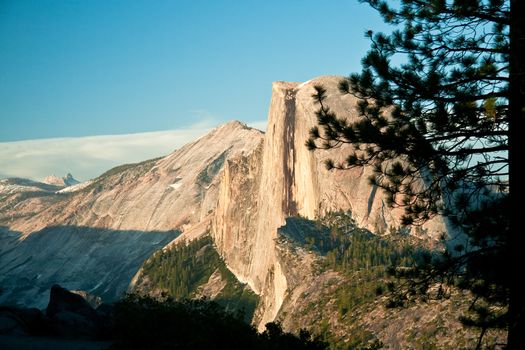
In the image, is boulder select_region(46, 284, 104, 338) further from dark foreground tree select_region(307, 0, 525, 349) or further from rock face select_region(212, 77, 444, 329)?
rock face select_region(212, 77, 444, 329)

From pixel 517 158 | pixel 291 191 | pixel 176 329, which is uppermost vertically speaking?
pixel 291 191

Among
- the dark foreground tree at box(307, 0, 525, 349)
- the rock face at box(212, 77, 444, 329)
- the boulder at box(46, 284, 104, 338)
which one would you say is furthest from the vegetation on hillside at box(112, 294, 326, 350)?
the rock face at box(212, 77, 444, 329)

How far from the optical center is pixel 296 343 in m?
30.4

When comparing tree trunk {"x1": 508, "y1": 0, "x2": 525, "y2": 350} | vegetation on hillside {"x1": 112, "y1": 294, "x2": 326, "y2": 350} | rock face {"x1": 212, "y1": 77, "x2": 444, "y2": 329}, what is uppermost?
rock face {"x1": 212, "y1": 77, "x2": 444, "y2": 329}

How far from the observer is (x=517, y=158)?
1579 cm

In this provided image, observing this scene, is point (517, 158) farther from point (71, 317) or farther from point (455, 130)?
point (71, 317)

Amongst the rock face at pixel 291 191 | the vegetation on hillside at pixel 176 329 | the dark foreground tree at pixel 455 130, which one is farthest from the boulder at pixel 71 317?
the rock face at pixel 291 191

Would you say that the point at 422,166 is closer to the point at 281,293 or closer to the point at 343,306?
the point at 343,306

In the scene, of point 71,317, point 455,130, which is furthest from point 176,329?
point 455,130

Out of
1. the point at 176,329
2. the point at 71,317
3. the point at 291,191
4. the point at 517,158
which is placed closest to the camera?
the point at 517,158

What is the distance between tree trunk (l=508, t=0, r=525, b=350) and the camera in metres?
15.5

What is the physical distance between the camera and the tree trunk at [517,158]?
15.5 m

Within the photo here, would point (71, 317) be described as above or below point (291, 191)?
below

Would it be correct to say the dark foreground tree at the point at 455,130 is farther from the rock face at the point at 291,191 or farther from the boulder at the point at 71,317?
the rock face at the point at 291,191
